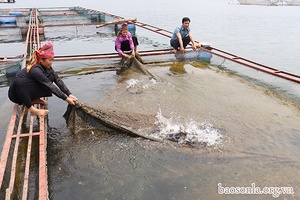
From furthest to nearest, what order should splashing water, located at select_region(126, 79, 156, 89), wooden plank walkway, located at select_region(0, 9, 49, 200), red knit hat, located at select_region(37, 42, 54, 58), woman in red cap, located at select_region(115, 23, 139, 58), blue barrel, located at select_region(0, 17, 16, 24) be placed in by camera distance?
1. blue barrel, located at select_region(0, 17, 16, 24)
2. woman in red cap, located at select_region(115, 23, 139, 58)
3. splashing water, located at select_region(126, 79, 156, 89)
4. red knit hat, located at select_region(37, 42, 54, 58)
5. wooden plank walkway, located at select_region(0, 9, 49, 200)

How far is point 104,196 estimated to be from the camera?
9.50 feet

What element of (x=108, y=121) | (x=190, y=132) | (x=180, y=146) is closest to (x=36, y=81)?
(x=108, y=121)

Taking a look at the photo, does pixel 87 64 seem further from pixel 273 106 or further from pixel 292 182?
pixel 292 182

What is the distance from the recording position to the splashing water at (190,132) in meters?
3.80

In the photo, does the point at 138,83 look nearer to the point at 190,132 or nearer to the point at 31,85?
the point at 190,132

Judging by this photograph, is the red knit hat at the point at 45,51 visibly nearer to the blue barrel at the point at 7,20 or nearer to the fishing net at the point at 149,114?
the fishing net at the point at 149,114

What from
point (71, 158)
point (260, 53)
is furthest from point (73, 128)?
point (260, 53)

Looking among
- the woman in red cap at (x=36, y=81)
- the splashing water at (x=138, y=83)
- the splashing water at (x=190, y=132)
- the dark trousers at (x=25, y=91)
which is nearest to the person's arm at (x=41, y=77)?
the woman in red cap at (x=36, y=81)

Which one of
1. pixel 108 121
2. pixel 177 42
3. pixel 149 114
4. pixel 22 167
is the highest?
pixel 177 42

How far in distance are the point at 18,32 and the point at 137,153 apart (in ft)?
42.7

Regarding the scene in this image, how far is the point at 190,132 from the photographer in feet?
13.1

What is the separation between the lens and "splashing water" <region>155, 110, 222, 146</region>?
12.5 ft

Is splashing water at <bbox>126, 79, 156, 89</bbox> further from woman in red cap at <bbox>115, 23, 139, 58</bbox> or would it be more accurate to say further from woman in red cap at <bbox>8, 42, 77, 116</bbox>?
woman in red cap at <bbox>8, 42, 77, 116</bbox>

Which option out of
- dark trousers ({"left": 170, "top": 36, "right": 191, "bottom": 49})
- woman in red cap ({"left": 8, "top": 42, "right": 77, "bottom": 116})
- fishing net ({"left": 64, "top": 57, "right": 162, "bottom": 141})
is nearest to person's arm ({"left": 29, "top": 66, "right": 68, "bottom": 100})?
woman in red cap ({"left": 8, "top": 42, "right": 77, "bottom": 116})
